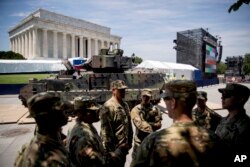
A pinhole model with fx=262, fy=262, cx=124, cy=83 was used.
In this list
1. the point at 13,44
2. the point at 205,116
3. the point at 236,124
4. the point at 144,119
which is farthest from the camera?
the point at 13,44

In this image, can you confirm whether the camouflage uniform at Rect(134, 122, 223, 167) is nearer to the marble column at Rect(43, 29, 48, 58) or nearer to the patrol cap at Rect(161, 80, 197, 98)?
the patrol cap at Rect(161, 80, 197, 98)

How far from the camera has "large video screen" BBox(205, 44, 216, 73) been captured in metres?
46.2

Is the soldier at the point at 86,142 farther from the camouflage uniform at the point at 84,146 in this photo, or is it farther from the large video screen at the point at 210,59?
the large video screen at the point at 210,59

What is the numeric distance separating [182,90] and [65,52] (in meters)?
67.6

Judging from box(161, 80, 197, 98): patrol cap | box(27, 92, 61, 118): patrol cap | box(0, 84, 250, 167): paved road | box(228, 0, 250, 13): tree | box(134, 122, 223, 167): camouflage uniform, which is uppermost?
box(228, 0, 250, 13): tree

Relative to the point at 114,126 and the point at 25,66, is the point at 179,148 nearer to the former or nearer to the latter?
the point at 114,126

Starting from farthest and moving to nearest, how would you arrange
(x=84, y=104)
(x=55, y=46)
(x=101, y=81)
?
1. (x=55, y=46)
2. (x=101, y=81)
3. (x=84, y=104)

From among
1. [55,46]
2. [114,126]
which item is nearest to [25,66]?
[55,46]

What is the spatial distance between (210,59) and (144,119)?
4588 centimetres

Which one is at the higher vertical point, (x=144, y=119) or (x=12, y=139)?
(x=144, y=119)

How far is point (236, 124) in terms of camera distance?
3.28 metres

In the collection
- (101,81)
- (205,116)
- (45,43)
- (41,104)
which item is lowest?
(205,116)

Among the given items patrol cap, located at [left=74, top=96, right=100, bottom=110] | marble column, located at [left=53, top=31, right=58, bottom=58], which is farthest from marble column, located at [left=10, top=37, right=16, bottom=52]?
patrol cap, located at [left=74, top=96, right=100, bottom=110]

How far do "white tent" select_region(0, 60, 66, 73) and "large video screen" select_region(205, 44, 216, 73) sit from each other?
25323mm
